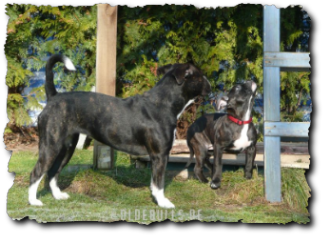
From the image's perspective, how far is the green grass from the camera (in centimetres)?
448

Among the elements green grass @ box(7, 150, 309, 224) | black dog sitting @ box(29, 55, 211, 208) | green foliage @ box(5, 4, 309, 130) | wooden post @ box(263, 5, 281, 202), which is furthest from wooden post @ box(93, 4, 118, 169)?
wooden post @ box(263, 5, 281, 202)

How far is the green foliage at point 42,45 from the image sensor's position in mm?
8125

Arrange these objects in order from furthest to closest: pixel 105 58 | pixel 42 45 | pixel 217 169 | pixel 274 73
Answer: pixel 42 45, pixel 105 58, pixel 217 169, pixel 274 73

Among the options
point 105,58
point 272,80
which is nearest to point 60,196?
point 105,58

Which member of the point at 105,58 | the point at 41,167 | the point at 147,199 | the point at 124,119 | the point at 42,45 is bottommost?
the point at 147,199

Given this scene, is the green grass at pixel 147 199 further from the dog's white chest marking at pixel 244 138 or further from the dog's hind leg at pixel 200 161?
the dog's white chest marking at pixel 244 138

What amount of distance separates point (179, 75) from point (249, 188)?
1733 millimetres

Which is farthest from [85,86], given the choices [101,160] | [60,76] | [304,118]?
[304,118]

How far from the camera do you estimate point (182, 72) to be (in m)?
4.88

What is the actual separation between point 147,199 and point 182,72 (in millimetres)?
1666

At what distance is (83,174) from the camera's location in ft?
20.0

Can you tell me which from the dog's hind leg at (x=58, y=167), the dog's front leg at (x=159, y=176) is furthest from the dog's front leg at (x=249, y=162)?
the dog's hind leg at (x=58, y=167)

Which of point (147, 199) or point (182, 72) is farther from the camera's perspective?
point (147, 199)

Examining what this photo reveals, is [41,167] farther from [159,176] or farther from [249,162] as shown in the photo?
[249,162]
